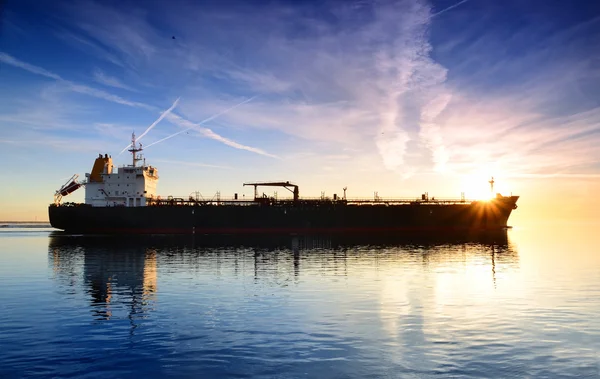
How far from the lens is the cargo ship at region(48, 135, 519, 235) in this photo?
83.9 m

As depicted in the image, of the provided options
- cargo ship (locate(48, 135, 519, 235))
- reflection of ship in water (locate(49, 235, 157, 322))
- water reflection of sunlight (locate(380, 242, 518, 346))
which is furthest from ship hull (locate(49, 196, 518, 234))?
water reflection of sunlight (locate(380, 242, 518, 346))

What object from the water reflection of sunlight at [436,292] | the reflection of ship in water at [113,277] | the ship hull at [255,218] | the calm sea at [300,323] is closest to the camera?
the calm sea at [300,323]

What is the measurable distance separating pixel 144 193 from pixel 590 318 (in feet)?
266

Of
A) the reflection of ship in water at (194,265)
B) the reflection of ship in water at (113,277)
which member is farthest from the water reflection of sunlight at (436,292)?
the reflection of ship in water at (113,277)

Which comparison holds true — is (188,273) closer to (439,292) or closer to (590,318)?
(439,292)

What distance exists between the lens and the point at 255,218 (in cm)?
8481

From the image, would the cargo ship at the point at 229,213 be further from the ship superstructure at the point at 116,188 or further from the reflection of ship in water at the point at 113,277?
the reflection of ship in water at the point at 113,277

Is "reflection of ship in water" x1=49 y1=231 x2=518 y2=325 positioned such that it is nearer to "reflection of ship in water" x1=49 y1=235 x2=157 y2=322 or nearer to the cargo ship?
"reflection of ship in water" x1=49 y1=235 x2=157 y2=322

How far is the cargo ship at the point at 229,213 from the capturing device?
83.9 metres

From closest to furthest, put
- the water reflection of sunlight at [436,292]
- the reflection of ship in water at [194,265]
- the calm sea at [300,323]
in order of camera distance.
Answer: the calm sea at [300,323], the water reflection of sunlight at [436,292], the reflection of ship in water at [194,265]

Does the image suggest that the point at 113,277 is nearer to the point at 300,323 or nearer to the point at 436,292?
the point at 300,323

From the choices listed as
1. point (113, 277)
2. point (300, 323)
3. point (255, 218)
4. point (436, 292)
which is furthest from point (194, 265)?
point (255, 218)

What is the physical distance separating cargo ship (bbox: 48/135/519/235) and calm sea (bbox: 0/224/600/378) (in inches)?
1918

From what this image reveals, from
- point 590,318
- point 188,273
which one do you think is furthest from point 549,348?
point 188,273
